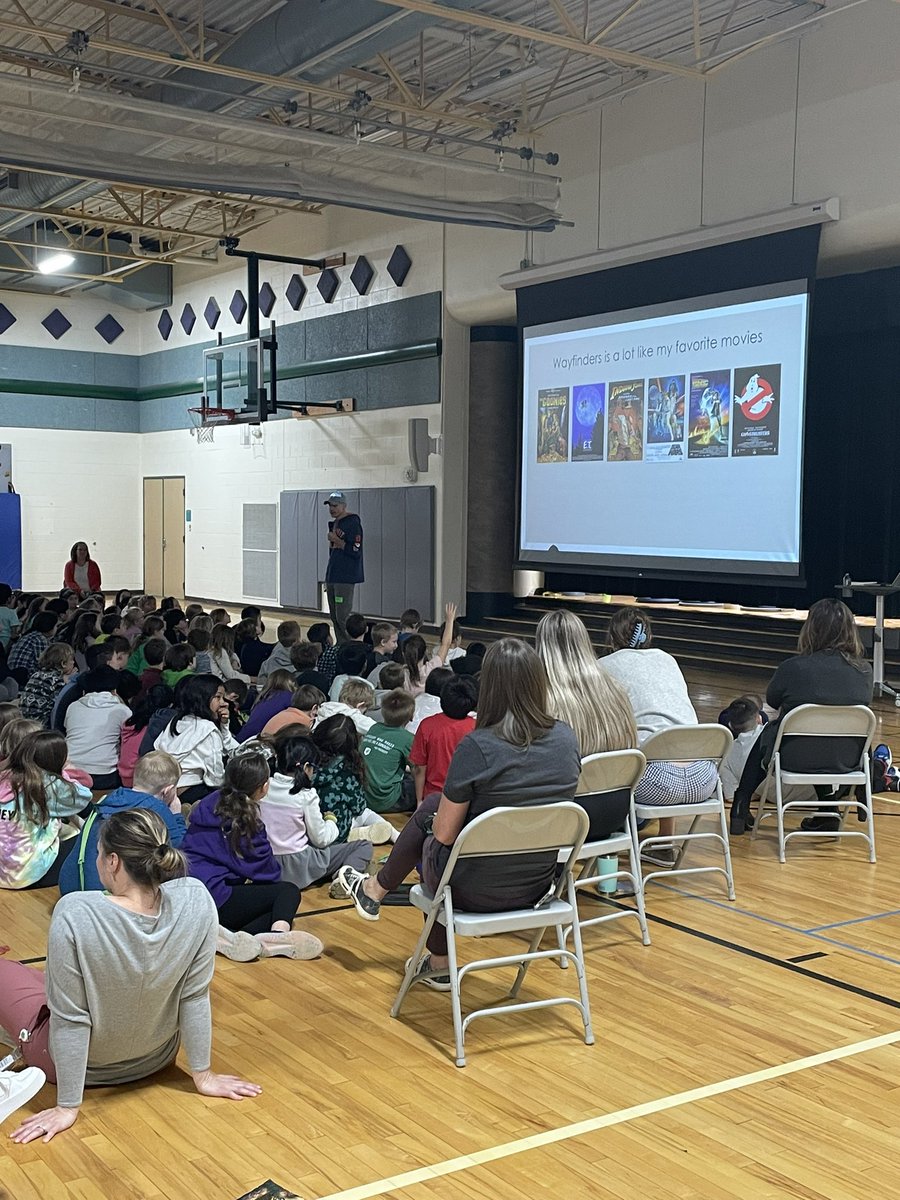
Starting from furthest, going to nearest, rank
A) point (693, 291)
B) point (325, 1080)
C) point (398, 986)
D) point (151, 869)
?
point (693, 291) → point (398, 986) → point (325, 1080) → point (151, 869)

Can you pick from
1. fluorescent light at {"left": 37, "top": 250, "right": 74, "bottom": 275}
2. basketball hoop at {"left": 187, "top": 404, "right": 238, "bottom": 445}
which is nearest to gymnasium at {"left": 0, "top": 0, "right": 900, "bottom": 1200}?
basketball hoop at {"left": 187, "top": 404, "right": 238, "bottom": 445}

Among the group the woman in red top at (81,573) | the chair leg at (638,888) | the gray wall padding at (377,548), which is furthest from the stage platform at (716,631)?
the chair leg at (638,888)

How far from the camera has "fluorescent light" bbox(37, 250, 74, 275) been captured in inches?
714

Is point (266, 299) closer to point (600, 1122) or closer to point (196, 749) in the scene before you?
point (196, 749)

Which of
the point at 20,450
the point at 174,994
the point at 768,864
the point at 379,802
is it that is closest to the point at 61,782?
the point at 379,802

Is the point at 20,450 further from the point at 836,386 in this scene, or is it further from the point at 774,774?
the point at 774,774

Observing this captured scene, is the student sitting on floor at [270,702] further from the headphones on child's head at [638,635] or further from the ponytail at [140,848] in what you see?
the ponytail at [140,848]

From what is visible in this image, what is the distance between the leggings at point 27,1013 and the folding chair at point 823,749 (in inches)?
130

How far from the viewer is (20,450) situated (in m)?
20.6

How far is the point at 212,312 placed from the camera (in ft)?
65.0

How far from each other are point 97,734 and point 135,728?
207mm

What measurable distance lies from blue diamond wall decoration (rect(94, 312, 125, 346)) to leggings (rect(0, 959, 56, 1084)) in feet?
65.0

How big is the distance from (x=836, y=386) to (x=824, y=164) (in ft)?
7.93

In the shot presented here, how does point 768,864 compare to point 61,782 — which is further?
point 768,864
